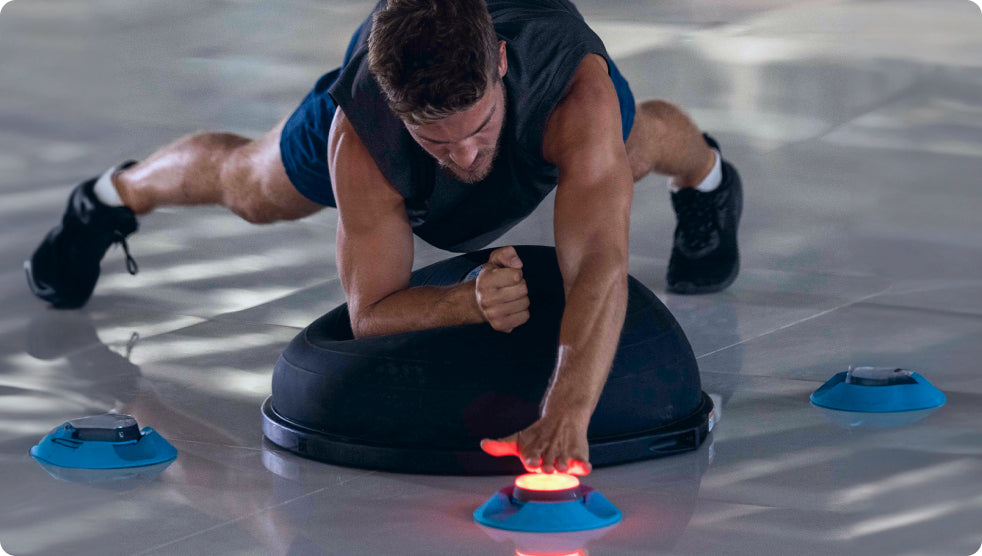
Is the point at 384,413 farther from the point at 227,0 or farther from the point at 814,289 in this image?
the point at 227,0

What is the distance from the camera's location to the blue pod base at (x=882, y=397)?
2492 mm

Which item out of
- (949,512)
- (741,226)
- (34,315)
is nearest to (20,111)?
(34,315)

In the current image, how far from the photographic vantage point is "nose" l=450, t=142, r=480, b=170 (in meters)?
2.01

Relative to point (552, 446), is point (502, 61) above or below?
above

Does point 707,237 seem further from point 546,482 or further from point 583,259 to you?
point 546,482

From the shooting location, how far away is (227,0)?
5.95m

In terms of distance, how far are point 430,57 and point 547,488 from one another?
0.67m

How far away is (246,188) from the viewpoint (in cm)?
294

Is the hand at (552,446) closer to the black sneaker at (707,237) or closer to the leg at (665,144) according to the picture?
the leg at (665,144)

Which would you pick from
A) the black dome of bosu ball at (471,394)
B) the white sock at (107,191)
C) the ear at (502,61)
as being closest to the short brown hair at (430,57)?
the ear at (502,61)

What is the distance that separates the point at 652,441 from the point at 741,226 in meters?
1.85

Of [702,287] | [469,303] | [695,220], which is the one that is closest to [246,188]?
[469,303]

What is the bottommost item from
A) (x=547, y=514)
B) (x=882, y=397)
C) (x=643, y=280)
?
(x=643, y=280)

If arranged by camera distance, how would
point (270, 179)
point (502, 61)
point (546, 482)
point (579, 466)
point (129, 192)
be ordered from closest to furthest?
1. point (579, 466)
2. point (546, 482)
3. point (502, 61)
4. point (270, 179)
5. point (129, 192)
